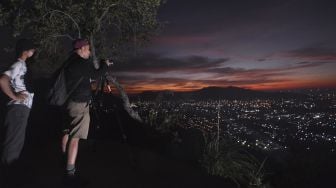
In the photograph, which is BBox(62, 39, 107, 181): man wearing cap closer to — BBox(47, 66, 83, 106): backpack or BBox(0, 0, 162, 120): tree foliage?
BBox(47, 66, 83, 106): backpack

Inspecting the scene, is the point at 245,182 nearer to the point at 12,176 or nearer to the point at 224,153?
the point at 224,153

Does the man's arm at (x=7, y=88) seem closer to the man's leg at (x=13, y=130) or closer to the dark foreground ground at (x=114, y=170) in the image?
the man's leg at (x=13, y=130)

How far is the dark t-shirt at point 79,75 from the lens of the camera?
6434mm

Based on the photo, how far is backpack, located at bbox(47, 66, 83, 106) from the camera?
649 centimetres

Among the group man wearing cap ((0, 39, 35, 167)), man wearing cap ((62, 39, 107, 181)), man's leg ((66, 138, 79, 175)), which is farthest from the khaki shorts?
man wearing cap ((0, 39, 35, 167))

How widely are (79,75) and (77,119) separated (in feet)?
2.77

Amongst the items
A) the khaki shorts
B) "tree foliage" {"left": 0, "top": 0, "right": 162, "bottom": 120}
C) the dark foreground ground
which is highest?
"tree foliage" {"left": 0, "top": 0, "right": 162, "bottom": 120}

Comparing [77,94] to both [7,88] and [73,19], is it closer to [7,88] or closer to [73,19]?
[7,88]

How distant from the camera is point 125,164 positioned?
820 centimetres

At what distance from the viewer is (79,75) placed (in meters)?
6.44

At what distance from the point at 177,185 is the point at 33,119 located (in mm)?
8836

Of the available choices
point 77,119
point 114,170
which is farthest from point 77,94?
point 114,170

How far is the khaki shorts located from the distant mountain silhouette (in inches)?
224

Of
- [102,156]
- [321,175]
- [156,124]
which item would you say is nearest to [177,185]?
[102,156]
